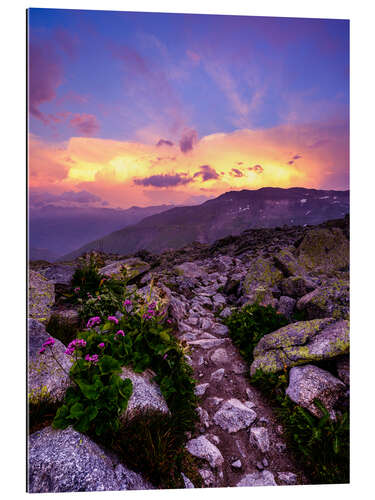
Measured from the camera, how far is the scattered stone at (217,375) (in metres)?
3.93

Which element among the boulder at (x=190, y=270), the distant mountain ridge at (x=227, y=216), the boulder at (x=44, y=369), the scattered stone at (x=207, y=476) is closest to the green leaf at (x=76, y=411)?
the boulder at (x=44, y=369)

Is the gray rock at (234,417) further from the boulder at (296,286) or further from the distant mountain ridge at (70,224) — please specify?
the distant mountain ridge at (70,224)

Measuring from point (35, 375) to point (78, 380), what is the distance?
2.30 ft

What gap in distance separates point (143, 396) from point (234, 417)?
1.24 meters

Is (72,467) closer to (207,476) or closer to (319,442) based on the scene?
(207,476)

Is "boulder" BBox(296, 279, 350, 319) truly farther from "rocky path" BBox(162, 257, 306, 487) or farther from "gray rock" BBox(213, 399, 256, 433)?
"gray rock" BBox(213, 399, 256, 433)

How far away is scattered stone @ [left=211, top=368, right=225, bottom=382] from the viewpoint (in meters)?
3.93

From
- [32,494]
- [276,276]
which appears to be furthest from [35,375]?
[276,276]

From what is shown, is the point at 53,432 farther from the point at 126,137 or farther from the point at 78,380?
the point at 126,137

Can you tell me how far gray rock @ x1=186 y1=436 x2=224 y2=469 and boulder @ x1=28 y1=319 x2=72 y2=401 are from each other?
5.01ft

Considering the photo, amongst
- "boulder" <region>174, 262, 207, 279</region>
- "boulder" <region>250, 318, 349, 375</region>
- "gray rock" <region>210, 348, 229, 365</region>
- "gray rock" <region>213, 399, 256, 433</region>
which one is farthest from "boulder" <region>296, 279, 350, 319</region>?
"boulder" <region>174, 262, 207, 279</region>

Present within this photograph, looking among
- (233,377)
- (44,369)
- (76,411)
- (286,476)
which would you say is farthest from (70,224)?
(286,476)

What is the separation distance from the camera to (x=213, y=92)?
4.18m

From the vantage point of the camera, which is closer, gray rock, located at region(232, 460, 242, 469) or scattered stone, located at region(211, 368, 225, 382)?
gray rock, located at region(232, 460, 242, 469)
